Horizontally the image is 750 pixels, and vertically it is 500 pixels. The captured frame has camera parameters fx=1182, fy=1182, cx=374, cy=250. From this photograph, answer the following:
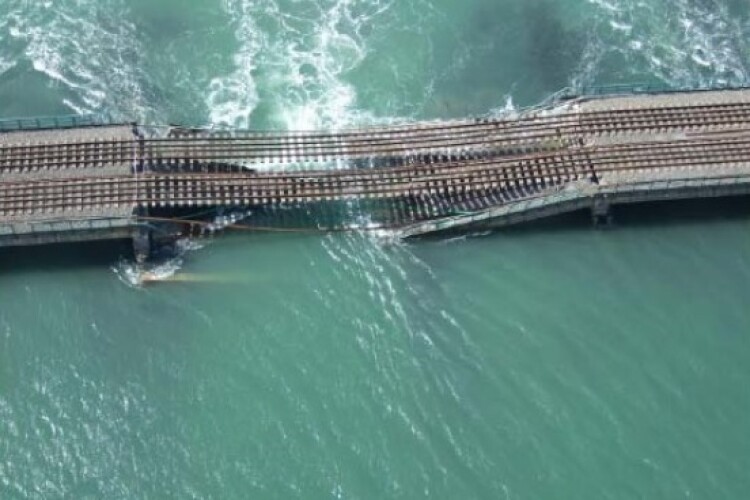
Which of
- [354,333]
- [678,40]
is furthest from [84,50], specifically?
[678,40]

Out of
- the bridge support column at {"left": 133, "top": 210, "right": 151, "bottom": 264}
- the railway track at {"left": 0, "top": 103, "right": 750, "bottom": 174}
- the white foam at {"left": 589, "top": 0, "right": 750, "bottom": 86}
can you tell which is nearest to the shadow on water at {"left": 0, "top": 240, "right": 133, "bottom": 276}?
the bridge support column at {"left": 133, "top": 210, "right": 151, "bottom": 264}

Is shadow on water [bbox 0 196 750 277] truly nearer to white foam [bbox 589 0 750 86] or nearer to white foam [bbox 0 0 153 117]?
white foam [bbox 589 0 750 86]

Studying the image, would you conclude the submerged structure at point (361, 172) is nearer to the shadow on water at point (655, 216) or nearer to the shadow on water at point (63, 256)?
the shadow on water at point (655, 216)

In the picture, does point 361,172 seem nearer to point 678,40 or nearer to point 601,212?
point 601,212

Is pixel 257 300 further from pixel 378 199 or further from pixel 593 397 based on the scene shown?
pixel 593 397

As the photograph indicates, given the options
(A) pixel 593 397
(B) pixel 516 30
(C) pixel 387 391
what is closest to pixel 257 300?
(C) pixel 387 391

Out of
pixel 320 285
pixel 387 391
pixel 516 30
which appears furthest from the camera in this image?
pixel 516 30

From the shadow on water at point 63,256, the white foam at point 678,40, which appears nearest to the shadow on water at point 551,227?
the shadow on water at point 63,256
